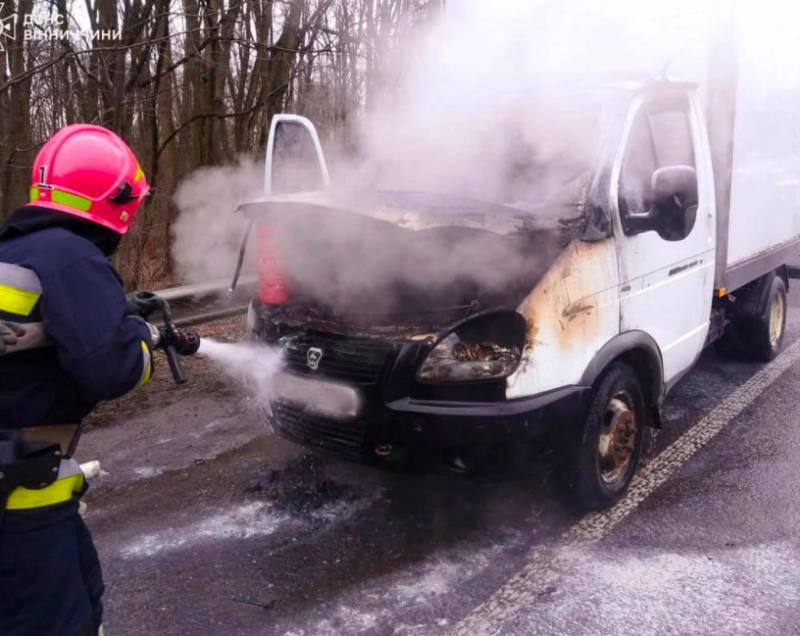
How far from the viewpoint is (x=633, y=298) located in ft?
11.7

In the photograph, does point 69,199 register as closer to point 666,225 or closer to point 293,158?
point 293,158

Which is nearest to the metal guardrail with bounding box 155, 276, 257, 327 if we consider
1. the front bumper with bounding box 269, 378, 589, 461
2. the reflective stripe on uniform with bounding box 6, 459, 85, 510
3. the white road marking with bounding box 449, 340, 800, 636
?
the front bumper with bounding box 269, 378, 589, 461

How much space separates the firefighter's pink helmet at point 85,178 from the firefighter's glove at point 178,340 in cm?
39

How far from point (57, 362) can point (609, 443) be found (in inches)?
105

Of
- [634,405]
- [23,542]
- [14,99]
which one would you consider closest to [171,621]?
[23,542]

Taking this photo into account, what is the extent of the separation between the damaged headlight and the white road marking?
0.90 meters

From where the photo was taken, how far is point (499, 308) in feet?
9.83

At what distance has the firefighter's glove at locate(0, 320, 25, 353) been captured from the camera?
5.85 feet

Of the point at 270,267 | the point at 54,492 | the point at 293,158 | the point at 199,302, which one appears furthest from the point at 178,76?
the point at 54,492

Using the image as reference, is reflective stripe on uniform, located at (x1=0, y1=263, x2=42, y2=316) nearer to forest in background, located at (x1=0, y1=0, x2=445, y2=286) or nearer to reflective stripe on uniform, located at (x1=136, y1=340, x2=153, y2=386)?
reflective stripe on uniform, located at (x1=136, y1=340, x2=153, y2=386)

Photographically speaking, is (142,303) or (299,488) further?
(299,488)

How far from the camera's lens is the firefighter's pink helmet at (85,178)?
6.50 ft

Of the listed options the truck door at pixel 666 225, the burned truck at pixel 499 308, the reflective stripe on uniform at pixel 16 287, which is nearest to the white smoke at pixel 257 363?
the burned truck at pixel 499 308

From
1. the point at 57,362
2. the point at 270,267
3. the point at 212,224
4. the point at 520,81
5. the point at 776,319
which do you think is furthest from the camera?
the point at 212,224
